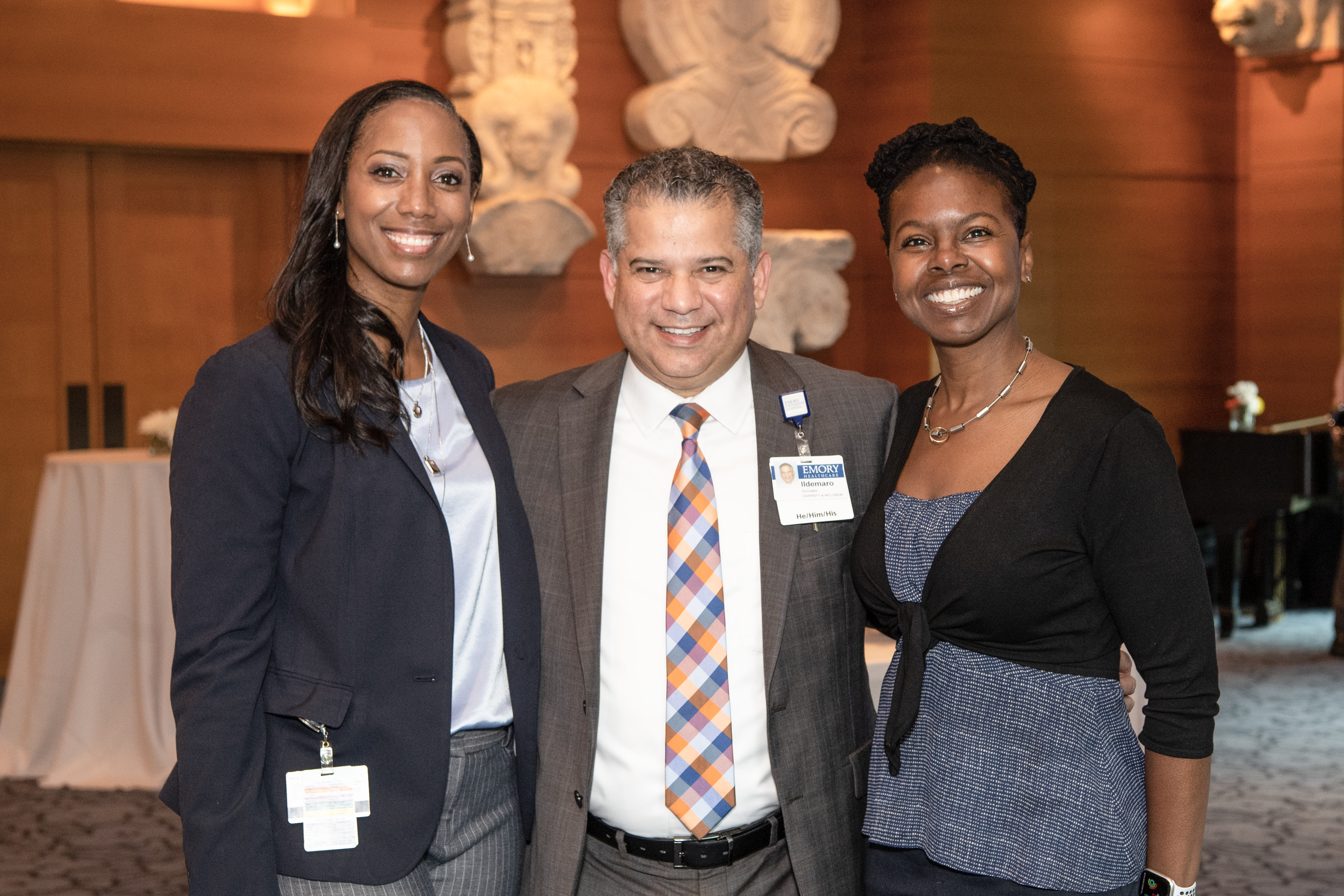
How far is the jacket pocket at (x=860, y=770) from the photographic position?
6.82 feet

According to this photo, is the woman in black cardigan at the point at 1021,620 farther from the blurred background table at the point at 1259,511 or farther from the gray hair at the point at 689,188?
the blurred background table at the point at 1259,511

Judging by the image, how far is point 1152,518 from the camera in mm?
1772

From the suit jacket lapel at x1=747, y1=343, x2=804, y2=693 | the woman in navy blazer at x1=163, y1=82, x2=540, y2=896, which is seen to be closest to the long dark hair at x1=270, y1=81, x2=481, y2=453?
the woman in navy blazer at x1=163, y1=82, x2=540, y2=896

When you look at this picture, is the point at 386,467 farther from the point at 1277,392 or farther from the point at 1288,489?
the point at 1277,392

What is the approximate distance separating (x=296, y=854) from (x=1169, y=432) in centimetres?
742

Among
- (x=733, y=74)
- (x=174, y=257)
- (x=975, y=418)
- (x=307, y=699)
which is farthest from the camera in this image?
(x=733, y=74)

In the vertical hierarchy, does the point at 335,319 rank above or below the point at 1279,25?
below

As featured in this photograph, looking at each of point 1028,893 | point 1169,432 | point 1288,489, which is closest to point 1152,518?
point 1028,893

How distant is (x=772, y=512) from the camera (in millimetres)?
2062

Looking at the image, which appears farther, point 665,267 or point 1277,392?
point 1277,392

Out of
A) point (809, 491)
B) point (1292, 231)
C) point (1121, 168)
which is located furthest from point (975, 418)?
point (1292, 231)

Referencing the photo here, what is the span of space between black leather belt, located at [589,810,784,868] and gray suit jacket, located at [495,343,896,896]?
4 cm

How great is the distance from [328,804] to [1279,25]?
7.82 metres

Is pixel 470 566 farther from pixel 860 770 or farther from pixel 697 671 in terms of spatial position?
pixel 860 770
